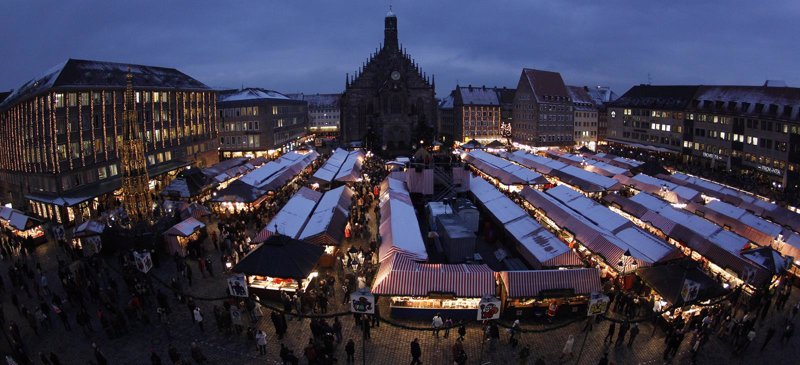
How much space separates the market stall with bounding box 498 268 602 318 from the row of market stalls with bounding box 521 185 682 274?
2208 millimetres

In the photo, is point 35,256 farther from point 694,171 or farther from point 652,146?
point 652,146

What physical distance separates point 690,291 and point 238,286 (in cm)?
1449

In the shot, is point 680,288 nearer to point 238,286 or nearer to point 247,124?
point 238,286

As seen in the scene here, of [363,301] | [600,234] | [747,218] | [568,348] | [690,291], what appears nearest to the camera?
[363,301]

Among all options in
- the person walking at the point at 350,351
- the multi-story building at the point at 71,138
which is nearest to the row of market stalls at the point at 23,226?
the multi-story building at the point at 71,138

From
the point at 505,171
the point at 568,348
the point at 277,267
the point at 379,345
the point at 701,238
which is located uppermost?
the point at 505,171

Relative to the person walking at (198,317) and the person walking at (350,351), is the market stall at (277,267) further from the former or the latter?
the person walking at (350,351)

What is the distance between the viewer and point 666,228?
23.3 m

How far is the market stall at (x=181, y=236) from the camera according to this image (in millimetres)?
22438

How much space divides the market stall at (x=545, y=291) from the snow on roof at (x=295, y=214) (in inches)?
400

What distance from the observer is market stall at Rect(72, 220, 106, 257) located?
22.2 meters

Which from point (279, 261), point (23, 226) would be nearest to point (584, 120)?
point (279, 261)

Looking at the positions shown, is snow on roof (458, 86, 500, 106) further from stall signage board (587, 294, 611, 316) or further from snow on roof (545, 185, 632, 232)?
stall signage board (587, 294, 611, 316)

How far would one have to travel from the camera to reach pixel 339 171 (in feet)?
131
